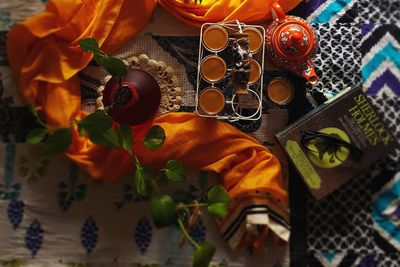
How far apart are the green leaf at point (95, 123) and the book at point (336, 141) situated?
1.42ft

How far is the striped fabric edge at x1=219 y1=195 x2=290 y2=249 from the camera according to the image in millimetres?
1168

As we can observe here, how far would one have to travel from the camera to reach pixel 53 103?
1181mm

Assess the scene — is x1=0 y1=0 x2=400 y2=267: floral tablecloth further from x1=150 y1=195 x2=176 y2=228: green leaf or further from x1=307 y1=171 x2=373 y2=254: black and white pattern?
→ x1=150 y1=195 x2=176 y2=228: green leaf

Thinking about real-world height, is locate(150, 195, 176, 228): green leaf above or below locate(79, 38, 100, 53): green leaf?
below

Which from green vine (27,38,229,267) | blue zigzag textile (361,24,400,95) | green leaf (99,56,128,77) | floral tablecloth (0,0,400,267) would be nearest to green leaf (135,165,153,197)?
green vine (27,38,229,267)

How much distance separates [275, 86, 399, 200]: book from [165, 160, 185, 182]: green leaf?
26 centimetres

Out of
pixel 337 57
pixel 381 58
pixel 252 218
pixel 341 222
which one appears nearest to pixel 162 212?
pixel 252 218

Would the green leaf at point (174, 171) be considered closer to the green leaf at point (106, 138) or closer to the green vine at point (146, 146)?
the green vine at point (146, 146)

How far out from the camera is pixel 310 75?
1.25m

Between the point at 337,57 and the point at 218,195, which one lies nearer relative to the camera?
the point at 218,195

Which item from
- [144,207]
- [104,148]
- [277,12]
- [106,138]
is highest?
[277,12]

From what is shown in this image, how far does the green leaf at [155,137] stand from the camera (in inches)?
43.9

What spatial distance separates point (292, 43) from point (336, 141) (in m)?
0.26

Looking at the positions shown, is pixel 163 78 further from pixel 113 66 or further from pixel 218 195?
pixel 218 195
